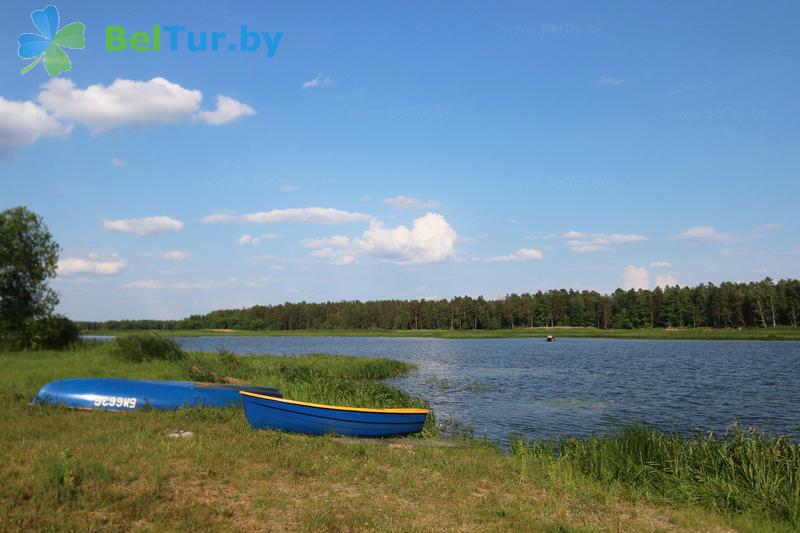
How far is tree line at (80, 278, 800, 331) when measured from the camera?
386ft

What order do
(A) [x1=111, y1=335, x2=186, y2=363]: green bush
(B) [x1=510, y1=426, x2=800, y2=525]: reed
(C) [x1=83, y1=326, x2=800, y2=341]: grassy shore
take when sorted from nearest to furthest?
(B) [x1=510, y1=426, x2=800, y2=525]: reed, (A) [x1=111, y1=335, x2=186, y2=363]: green bush, (C) [x1=83, y1=326, x2=800, y2=341]: grassy shore

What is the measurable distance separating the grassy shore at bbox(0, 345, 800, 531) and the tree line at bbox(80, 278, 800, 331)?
109 m

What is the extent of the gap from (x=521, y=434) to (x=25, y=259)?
46.8 metres

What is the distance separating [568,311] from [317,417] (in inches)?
5969

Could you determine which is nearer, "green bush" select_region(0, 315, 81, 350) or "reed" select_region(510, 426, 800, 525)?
"reed" select_region(510, 426, 800, 525)

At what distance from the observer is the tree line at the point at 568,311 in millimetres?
117562

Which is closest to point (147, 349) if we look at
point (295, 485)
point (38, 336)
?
point (38, 336)

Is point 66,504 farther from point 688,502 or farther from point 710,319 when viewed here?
point 710,319

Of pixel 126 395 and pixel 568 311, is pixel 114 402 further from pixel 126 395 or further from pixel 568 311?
pixel 568 311

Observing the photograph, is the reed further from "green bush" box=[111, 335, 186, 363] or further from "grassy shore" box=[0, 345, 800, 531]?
"green bush" box=[111, 335, 186, 363]

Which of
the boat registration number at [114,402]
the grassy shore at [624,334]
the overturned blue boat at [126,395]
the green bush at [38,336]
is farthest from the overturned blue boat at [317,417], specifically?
the grassy shore at [624,334]

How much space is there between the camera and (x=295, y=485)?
987 centimetres

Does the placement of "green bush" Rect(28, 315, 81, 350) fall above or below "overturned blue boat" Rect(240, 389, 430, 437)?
above

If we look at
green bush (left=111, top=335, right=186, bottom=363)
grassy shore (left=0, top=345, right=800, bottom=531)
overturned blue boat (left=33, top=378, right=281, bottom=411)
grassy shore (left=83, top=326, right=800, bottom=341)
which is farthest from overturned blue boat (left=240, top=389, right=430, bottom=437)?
grassy shore (left=83, top=326, right=800, bottom=341)
